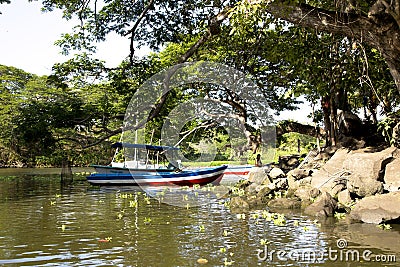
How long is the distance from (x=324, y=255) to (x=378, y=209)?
312 cm

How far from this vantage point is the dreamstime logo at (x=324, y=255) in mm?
7047

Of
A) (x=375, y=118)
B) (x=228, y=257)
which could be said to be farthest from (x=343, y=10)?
(x=375, y=118)

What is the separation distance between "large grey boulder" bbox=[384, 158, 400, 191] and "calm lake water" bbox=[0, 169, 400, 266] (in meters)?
2.27

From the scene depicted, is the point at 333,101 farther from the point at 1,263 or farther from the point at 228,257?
the point at 1,263

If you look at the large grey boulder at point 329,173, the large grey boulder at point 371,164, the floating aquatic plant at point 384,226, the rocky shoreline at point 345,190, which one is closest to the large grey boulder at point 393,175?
the rocky shoreline at point 345,190

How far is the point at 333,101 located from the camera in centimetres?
1742

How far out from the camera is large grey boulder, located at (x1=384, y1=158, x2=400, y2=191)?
1148 cm

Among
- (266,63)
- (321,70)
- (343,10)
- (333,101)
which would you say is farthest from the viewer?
(266,63)

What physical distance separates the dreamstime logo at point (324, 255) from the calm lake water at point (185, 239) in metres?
0.01

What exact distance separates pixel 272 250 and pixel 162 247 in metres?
2.01

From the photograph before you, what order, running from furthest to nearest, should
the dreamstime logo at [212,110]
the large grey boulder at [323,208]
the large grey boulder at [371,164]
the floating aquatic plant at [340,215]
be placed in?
1. the dreamstime logo at [212,110]
2. the large grey boulder at [371,164]
3. the large grey boulder at [323,208]
4. the floating aquatic plant at [340,215]

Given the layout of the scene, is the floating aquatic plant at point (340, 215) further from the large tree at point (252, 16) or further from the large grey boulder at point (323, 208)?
the large tree at point (252, 16)

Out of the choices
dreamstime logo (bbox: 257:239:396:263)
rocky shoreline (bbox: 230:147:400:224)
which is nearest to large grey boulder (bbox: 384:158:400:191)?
rocky shoreline (bbox: 230:147:400:224)

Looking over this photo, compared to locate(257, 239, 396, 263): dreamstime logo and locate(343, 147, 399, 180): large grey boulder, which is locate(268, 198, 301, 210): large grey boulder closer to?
locate(343, 147, 399, 180): large grey boulder
